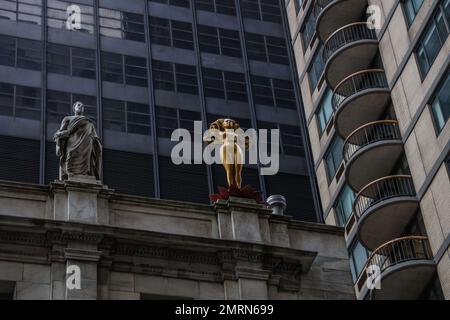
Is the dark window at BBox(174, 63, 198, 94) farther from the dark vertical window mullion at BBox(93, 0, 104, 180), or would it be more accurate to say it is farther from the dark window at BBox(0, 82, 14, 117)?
the dark window at BBox(0, 82, 14, 117)

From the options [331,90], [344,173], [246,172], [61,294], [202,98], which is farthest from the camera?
[202,98]

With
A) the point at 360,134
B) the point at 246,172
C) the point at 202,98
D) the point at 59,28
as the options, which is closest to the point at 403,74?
the point at 360,134

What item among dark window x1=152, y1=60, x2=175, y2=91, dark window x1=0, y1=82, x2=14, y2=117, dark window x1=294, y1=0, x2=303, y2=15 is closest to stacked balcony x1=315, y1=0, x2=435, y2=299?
dark window x1=294, y1=0, x2=303, y2=15

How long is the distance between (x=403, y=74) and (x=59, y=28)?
27.3 metres

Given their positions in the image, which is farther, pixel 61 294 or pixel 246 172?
pixel 246 172

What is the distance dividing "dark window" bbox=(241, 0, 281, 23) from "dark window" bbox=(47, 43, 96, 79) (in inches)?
487

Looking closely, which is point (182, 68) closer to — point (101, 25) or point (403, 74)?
point (101, 25)

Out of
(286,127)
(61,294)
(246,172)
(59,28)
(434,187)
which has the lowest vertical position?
(61,294)

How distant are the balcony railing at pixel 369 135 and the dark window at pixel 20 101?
19.2m

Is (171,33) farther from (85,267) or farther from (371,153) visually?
(85,267)

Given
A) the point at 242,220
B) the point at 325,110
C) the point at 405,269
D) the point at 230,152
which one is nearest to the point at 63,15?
the point at 325,110

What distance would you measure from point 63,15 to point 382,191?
28.5 metres

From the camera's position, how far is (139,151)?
7206cm

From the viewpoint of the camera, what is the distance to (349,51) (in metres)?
63.1
